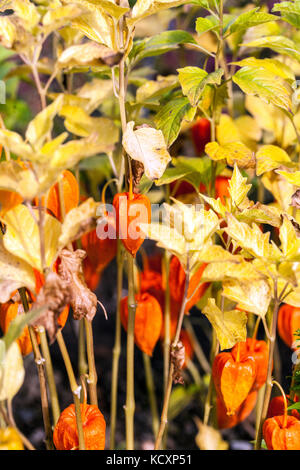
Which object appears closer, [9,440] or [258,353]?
[9,440]

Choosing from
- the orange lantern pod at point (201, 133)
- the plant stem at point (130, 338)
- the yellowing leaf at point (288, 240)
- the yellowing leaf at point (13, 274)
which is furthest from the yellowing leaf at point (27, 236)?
the orange lantern pod at point (201, 133)

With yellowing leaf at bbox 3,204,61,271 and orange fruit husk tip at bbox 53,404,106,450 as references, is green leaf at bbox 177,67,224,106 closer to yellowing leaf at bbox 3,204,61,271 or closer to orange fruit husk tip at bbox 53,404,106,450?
yellowing leaf at bbox 3,204,61,271

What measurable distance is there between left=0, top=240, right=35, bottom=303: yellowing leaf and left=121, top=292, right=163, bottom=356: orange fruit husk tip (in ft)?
0.85

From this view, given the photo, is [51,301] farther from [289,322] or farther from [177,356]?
[289,322]

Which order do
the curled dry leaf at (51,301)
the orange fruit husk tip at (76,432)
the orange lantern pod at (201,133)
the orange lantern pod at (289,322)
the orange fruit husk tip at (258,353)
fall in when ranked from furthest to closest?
the orange lantern pod at (201,133)
the orange lantern pod at (289,322)
the orange fruit husk tip at (258,353)
the orange fruit husk tip at (76,432)
the curled dry leaf at (51,301)

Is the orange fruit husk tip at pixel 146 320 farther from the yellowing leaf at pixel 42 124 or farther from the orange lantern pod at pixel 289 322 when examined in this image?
the yellowing leaf at pixel 42 124

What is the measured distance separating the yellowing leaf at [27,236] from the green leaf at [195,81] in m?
0.20

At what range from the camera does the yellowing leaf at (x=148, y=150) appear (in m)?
0.50

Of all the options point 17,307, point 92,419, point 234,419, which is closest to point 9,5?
point 17,307

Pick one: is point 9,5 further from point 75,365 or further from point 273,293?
point 75,365

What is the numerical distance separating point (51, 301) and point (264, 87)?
337 millimetres

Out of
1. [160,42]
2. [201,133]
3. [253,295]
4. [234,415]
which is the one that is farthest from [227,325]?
[201,133]

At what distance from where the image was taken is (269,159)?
636 mm
